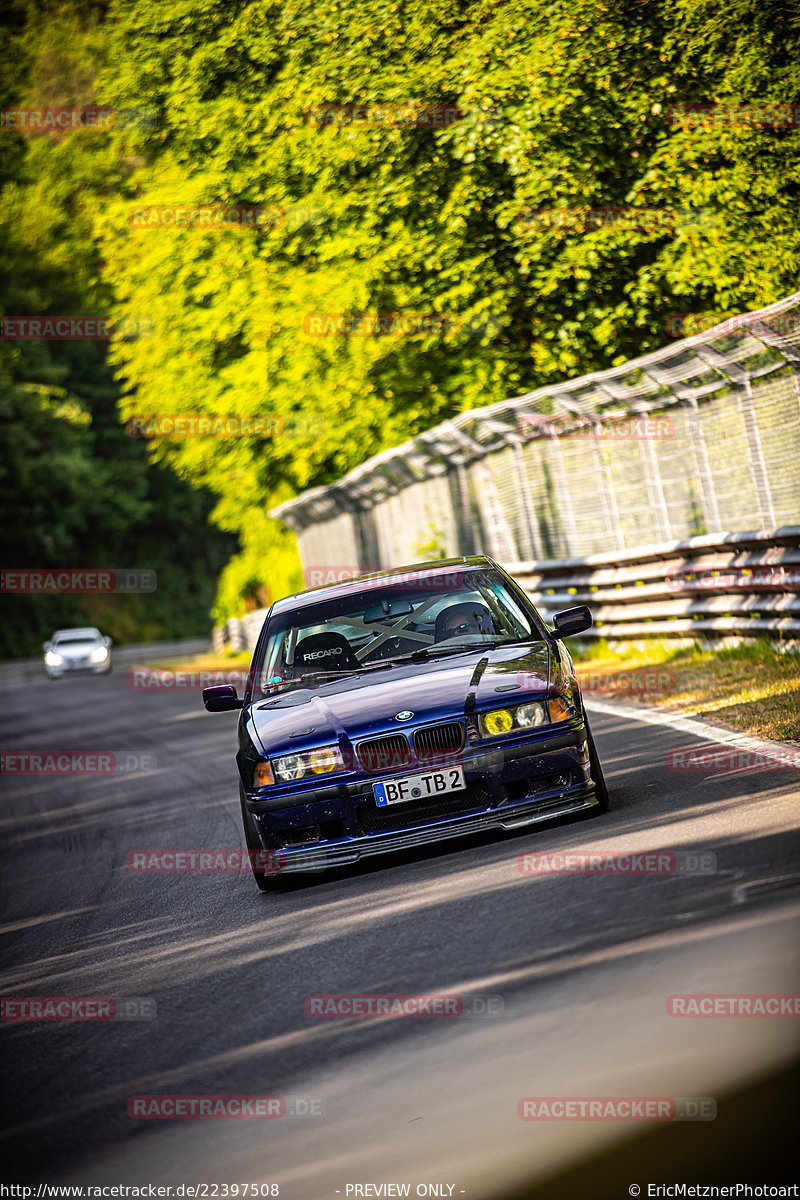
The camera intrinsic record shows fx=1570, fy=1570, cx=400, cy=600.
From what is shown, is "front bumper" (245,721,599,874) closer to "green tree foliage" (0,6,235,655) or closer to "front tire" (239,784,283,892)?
"front tire" (239,784,283,892)

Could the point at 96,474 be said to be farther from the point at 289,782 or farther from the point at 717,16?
the point at 289,782

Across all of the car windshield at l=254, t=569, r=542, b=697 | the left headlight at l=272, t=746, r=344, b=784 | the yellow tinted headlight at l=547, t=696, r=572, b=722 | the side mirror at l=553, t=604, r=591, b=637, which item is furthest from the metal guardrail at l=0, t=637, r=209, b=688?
the yellow tinted headlight at l=547, t=696, r=572, b=722

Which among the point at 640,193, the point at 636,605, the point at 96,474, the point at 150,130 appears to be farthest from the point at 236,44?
the point at 96,474

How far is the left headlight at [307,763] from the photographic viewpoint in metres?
7.44

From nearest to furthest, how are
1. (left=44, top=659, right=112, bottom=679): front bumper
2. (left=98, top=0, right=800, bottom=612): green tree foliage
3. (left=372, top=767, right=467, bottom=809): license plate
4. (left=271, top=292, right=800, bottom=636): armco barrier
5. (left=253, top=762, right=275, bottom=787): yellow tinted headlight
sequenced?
(left=372, top=767, right=467, bottom=809): license plate < (left=253, top=762, right=275, bottom=787): yellow tinted headlight < (left=271, top=292, right=800, bottom=636): armco barrier < (left=98, top=0, right=800, bottom=612): green tree foliage < (left=44, top=659, right=112, bottom=679): front bumper

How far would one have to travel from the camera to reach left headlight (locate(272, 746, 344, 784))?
7.44 metres

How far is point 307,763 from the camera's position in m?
7.50

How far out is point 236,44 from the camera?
24.6 m

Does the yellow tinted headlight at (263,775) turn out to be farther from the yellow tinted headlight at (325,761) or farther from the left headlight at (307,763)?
the yellow tinted headlight at (325,761)

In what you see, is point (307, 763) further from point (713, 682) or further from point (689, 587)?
point (689, 587)

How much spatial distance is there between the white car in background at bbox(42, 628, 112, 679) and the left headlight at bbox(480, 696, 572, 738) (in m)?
41.6

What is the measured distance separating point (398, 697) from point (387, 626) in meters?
1.33

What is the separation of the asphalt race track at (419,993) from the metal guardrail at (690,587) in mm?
3718

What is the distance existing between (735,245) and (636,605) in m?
5.01
